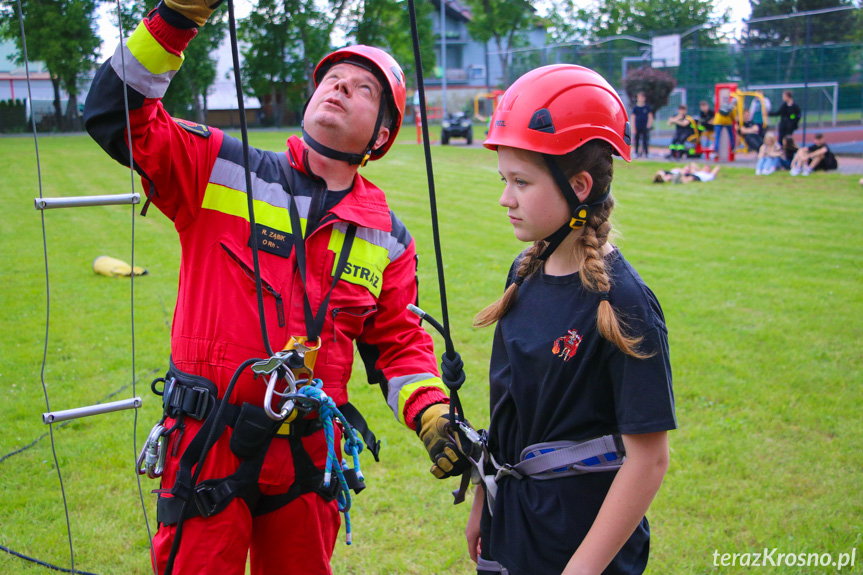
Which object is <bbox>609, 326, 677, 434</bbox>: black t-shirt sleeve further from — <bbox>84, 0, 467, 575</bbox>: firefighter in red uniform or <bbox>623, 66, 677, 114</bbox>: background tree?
<bbox>623, 66, 677, 114</bbox>: background tree

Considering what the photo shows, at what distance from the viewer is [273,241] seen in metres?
2.53

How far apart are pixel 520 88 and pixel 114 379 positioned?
5258 millimetres

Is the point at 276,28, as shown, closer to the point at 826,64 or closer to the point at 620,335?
the point at 826,64

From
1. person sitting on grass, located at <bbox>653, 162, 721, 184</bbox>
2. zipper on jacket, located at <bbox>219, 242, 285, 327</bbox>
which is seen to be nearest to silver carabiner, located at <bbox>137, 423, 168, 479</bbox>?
zipper on jacket, located at <bbox>219, 242, 285, 327</bbox>

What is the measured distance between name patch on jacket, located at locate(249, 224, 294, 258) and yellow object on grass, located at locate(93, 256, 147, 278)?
7897mm

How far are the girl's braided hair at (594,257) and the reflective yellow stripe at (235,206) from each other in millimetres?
792

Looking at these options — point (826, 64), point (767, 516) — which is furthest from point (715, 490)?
point (826, 64)

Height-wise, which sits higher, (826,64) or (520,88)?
(826,64)

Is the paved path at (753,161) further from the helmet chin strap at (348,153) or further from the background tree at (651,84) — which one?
the helmet chin strap at (348,153)

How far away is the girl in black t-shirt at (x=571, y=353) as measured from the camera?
73.5 inches

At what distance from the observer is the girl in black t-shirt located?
6.13 feet

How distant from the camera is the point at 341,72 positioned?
280 centimetres

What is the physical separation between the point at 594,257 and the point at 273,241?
1.14 metres

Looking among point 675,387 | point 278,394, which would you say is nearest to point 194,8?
point 278,394
